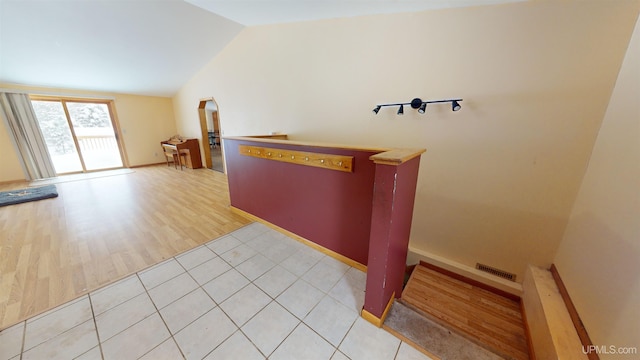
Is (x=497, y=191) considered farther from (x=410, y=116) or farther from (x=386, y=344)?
(x=386, y=344)

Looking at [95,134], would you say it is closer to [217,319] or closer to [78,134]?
[78,134]

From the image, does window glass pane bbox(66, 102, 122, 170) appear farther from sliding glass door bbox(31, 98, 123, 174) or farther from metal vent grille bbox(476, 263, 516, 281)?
metal vent grille bbox(476, 263, 516, 281)

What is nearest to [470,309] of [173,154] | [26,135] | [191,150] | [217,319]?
[217,319]

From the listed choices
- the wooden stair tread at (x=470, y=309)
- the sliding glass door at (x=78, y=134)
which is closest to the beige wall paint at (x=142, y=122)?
the sliding glass door at (x=78, y=134)

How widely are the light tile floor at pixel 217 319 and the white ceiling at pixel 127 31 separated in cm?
291

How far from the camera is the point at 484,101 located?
1.98m

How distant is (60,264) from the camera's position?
6.59 ft

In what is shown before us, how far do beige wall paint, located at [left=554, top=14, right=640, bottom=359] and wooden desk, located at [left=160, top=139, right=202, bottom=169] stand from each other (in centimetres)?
751

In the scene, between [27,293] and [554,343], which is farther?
[27,293]

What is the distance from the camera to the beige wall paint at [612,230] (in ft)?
3.44

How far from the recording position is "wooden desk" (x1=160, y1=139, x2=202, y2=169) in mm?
5957

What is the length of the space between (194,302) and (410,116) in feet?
9.21

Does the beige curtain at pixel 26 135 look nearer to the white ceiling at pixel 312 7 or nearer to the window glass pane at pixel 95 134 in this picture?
the window glass pane at pixel 95 134

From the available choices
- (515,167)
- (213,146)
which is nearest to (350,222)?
(515,167)
